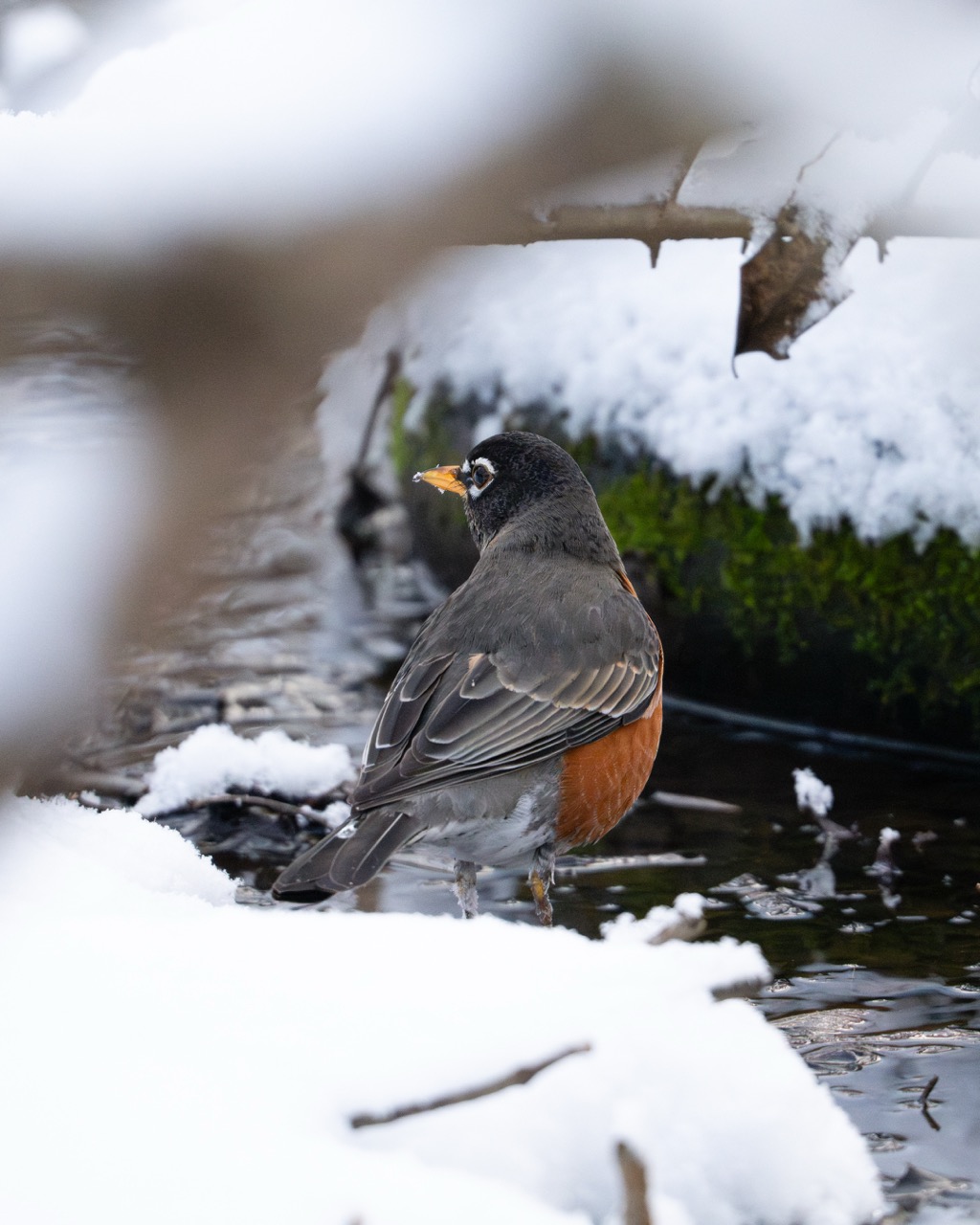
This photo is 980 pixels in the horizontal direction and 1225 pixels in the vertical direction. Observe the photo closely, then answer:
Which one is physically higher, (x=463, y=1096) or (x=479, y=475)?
(x=479, y=475)

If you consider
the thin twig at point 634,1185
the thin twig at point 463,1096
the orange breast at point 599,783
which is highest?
the thin twig at point 463,1096

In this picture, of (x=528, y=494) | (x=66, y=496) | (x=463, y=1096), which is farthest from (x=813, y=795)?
(x=66, y=496)

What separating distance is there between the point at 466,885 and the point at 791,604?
2.38m

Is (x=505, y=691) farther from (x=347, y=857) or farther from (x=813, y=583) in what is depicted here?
(x=813, y=583)

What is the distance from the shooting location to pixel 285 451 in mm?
686

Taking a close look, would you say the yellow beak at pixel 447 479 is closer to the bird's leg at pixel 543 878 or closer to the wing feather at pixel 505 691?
the wing feather at pixel 505 691

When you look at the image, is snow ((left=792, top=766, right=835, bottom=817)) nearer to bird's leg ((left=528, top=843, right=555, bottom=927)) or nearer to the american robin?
the american robin

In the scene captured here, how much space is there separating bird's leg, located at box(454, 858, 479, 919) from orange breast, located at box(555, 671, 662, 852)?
0.90 ft

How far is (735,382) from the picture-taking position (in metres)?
6.07

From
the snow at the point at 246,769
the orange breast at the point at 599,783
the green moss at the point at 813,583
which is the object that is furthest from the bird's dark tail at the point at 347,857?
the green moss at the point at 813,583

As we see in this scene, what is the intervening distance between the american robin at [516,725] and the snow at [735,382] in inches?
50.6

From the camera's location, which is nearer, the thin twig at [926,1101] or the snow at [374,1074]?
the snow at [374,1074]

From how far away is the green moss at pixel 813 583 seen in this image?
18.2 feet

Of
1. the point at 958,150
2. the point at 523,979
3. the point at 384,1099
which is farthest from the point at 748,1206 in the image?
the point at 958,150
